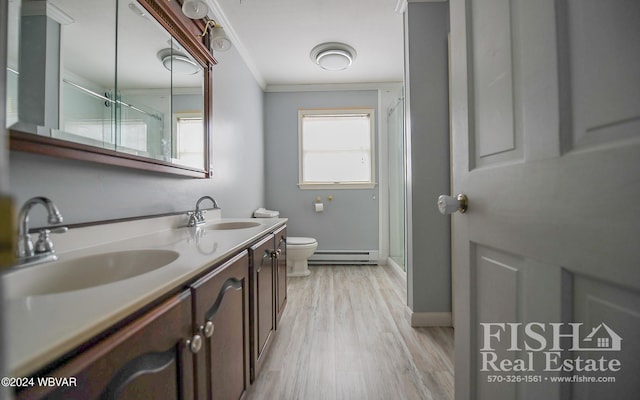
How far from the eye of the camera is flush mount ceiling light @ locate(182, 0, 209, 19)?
1.33 metres

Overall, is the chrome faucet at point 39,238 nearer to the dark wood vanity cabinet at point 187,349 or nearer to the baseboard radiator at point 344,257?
the dark wood vanity cabinet at point 187,349

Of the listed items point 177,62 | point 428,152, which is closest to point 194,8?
point 177,62

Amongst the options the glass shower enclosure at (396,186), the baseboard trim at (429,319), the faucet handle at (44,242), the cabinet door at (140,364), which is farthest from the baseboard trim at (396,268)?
Answer: the faucet handle at (44,242)

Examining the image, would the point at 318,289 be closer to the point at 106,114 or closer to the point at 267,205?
the point at 267,205

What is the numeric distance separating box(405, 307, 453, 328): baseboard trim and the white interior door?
1.19 m

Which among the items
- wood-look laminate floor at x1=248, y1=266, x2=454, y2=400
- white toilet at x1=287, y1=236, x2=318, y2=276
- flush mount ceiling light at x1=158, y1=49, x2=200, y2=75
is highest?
flush mount ceiling light at x1=158, y1=49, x2=200, y2=75

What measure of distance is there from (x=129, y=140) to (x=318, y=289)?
197cm

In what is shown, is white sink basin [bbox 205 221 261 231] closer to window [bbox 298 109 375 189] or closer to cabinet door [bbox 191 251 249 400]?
cabinet door [bbox 191 251 249 400]

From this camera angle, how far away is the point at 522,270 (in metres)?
0.57

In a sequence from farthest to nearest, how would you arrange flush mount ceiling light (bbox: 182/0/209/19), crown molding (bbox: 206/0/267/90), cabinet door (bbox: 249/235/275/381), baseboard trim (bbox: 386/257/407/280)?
1. baseboard trim (bbox: 386/257/407/280)
2. crown molding (bbox: 206/0/267/90)
3. flush mount ceiling light (bbox: 182/0/209/19)
4. cabinet door (bbox: 249/235/275/381)

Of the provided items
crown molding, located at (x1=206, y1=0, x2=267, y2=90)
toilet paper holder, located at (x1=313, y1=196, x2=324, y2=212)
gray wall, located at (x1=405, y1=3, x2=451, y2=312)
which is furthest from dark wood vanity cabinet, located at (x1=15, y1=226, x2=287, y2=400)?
toilet paper holder, located at (x1=313, y1=196, x2=324, y2=212)

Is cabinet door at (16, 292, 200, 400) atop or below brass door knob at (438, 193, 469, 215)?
below

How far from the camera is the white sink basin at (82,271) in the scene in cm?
65

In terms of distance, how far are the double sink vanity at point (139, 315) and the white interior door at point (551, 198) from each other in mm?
656
